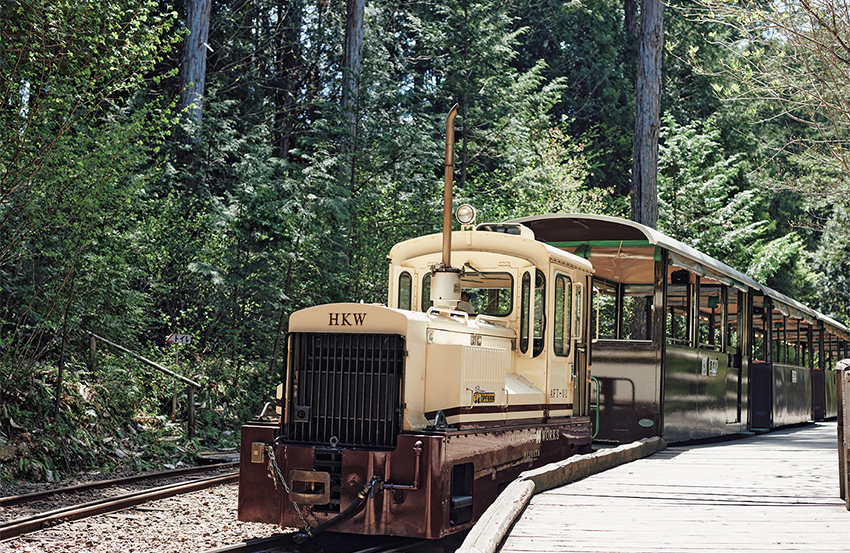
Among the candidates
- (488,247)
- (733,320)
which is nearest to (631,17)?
(733,320)

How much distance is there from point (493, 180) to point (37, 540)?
67.0ft

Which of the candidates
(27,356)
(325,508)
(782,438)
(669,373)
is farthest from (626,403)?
(27,356)

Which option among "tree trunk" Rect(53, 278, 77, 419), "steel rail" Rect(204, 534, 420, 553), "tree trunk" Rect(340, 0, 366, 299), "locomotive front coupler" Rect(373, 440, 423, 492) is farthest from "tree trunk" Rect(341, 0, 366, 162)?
"locomotive front coupler" Rect(373, 440, 423, 492)

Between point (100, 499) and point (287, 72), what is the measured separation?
23.9m

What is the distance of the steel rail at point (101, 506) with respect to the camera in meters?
8.45

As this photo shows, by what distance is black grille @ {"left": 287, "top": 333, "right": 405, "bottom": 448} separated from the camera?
7.59 m

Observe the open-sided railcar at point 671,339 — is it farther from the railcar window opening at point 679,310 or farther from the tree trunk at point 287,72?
the tree trunk at point 287,72

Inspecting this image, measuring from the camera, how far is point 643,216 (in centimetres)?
1903

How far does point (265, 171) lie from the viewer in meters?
20.5

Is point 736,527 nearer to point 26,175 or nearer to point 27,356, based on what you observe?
point 26,175

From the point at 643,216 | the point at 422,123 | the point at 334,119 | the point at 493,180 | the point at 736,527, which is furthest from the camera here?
the point at 493,180

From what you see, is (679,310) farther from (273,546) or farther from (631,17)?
(631,17)

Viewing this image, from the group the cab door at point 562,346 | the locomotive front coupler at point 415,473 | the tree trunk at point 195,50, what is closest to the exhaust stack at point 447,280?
the cab door at point 562,346

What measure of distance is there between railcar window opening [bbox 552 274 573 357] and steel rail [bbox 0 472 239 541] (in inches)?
188
